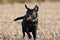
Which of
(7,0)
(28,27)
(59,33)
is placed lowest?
A: (7,0)

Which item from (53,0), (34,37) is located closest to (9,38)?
(34,37)

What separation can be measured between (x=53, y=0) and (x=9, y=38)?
2947cm

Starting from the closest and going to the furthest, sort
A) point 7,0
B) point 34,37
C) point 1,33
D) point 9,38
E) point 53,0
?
point 34,37 → point 9,38 → point 1,33 → point 53,0 → point 7,0

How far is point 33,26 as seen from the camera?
9102 mm

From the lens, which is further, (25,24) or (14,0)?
(14,0)

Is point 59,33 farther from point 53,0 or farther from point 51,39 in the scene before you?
point 53,0

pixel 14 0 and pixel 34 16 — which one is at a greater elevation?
pixel 34 16

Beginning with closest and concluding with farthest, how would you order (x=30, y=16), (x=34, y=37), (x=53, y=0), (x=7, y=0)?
(x=30, y=16) < (x=34, y=37) < (x=53, y=0) < (x=7, y=0)

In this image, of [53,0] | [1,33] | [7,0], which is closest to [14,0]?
[7,0]

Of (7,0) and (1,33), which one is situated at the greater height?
(1,33)

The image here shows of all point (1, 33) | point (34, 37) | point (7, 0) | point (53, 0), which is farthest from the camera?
point (7, 0)

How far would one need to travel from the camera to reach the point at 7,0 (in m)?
41.8

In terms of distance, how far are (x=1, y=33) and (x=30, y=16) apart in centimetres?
268

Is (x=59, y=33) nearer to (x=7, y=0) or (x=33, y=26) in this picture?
(x=33, y=26)
